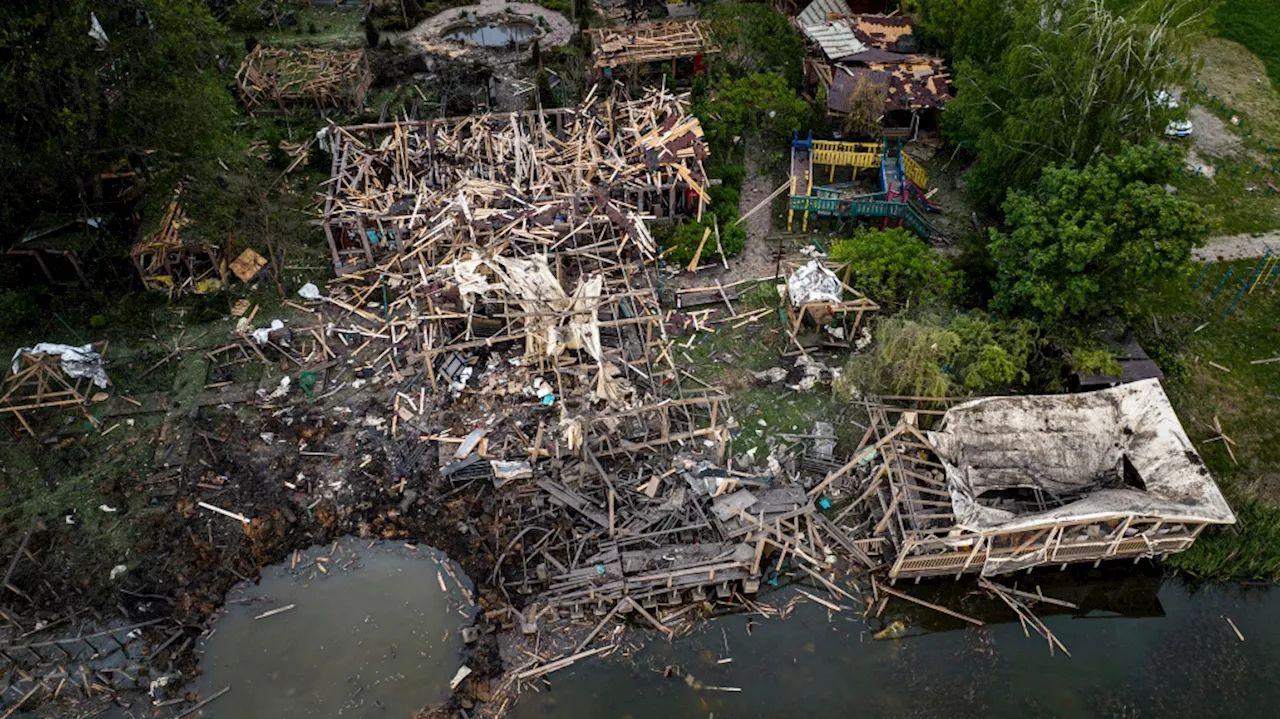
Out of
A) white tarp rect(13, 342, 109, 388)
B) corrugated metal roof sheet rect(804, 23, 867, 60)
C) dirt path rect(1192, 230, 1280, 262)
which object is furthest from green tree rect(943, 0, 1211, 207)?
white tarp rect(13, 342, 109, 388)

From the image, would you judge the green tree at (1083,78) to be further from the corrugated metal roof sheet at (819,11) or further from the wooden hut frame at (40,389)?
the wooden hut frame at (40,389)

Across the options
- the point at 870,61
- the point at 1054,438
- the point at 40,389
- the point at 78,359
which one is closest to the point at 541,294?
the point at 78,359

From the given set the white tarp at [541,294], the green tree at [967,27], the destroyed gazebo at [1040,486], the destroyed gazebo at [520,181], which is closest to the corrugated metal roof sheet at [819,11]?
the green tree at [967,27]

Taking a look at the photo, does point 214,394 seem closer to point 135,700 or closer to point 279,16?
point 135,700

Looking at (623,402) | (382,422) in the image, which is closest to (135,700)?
(382,422)

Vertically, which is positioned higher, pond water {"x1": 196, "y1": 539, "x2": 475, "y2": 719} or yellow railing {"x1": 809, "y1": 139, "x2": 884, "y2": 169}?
yellow railing {"x1": 809, "y1": 139, "x2": 884, "y2": 169}

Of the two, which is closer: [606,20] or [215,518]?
[215,518]

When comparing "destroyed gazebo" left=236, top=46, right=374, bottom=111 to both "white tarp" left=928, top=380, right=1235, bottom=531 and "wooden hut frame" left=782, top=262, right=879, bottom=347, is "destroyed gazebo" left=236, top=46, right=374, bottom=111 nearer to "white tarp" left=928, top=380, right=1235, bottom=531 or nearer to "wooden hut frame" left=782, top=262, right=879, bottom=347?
"wooden hut frame" left=782, top=262, right=879, bottom=347
